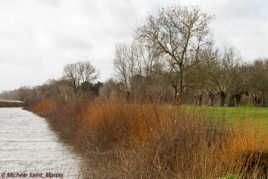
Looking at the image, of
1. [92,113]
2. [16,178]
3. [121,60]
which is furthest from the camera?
[121,60]

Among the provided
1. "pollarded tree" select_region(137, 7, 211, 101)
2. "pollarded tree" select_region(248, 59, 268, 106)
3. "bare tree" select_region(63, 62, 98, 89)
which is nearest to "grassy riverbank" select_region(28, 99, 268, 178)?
"pollarded tree" select_region(137, 7, 211, 101)

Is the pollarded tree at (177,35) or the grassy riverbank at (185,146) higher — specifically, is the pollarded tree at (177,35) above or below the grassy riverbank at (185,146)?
above

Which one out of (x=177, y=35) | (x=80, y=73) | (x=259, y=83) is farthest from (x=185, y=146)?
(x=80, y=73)

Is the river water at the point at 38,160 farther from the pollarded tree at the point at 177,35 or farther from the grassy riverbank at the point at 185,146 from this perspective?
the pollarded tree at the point at 177,35

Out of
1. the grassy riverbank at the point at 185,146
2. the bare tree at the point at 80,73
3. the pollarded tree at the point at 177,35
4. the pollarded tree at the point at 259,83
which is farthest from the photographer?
the bare tree at the point at 80,73

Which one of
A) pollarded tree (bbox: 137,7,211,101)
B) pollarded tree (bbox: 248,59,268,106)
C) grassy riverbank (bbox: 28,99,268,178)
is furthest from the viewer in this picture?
pollarded tree (bbox: 248,59,268,106)

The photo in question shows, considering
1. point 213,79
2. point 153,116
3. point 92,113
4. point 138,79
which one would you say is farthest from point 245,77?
point 153,116

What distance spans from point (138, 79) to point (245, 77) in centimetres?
1540

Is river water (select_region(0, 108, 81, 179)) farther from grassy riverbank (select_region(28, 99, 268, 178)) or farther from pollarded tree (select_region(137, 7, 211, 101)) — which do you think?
pollarded tree (select_region(137, 7, 211, 101))

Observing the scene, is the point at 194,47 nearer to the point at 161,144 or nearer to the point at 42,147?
the point at 42,147

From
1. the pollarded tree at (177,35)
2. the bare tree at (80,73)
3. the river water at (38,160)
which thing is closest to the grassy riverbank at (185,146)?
the river water at (38,160)

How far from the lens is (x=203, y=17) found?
27.0 metres

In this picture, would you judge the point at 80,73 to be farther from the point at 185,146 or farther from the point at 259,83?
the point at 185,146

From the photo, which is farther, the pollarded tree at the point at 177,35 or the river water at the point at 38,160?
the pollarded tree at the point at 177,35
